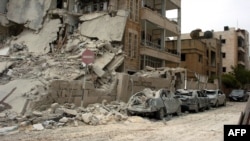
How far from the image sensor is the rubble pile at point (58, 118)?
14.4 m

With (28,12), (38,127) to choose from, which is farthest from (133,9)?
(38,127)

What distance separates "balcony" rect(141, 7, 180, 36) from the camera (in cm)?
3436

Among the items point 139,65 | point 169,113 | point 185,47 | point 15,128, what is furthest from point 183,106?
point 185,47

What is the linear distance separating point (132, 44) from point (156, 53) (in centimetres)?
597

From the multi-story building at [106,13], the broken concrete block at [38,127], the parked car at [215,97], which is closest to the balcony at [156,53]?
the multi-story building at [106,13]

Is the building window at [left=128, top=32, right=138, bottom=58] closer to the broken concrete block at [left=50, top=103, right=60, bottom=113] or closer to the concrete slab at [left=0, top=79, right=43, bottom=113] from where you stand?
the concrete slab at [left=0, top=79, right=43, bottom=113]

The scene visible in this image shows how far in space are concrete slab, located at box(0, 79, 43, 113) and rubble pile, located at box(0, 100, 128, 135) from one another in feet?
2.20

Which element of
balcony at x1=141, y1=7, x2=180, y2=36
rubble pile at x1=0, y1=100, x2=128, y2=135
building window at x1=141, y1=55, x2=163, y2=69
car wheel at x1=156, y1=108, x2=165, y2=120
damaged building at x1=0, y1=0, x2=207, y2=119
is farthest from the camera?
building window at x1=141, y1=55, x2=163, y2=69

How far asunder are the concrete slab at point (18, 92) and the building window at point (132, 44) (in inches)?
509

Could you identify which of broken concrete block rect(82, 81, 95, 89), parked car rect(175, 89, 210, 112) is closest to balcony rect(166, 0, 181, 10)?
parked car rect(175, 89, 210, 112)

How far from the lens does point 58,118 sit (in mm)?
15695

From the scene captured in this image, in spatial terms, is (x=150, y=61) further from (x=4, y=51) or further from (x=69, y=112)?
(x=69, y=112)

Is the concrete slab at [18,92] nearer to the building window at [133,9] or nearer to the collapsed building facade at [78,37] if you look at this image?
the collapsed building facade at [78,37]

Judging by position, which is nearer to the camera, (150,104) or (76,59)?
(150,104)
